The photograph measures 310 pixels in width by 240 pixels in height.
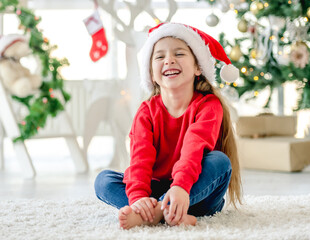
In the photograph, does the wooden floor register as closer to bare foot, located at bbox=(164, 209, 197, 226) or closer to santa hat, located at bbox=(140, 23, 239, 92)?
santa hat, located at bbox=(140, 23, 239, 92)

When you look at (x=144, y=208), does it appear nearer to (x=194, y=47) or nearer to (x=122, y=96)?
(x=194, y=47)

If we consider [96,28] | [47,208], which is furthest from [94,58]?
[47,208]

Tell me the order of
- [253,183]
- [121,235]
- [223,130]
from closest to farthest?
[121,235] < [223,130] < [253,183]

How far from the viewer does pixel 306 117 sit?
3916 millimetres

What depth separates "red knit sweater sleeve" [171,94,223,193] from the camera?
3.67ft

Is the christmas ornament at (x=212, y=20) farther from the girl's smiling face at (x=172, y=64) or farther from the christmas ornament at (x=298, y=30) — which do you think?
the girl's smiling face at (x=172, y=64)

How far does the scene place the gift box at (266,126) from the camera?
2576mm

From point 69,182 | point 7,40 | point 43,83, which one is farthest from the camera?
point 43,83

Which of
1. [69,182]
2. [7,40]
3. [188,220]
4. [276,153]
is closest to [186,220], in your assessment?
[188,220]

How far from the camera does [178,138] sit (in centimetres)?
129

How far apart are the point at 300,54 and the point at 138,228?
5.05ft

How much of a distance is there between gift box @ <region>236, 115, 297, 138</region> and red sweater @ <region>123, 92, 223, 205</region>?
1279mm

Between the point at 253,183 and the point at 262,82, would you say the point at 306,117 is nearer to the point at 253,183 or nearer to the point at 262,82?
the point at 262,82

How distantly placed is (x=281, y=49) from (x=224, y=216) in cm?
151
